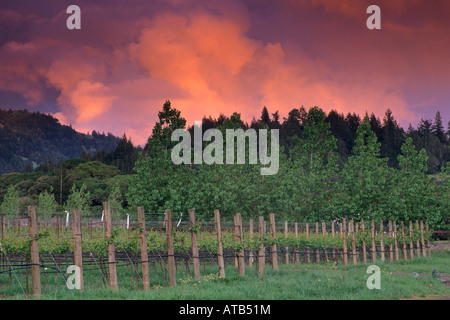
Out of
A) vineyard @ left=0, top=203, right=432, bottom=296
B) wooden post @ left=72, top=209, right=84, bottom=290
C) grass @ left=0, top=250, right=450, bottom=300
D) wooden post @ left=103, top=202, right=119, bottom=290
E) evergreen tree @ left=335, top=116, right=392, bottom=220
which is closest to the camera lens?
grass @ left=0, top=250, right=450, bottom=300

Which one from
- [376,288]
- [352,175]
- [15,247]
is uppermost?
[352,175]

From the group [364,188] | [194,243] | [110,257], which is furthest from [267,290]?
[364,188]

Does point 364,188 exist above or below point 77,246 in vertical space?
above

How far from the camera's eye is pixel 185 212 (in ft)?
120

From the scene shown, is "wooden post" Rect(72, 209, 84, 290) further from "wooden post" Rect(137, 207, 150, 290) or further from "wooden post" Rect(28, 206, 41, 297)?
"wooden post" Rect(137, 207, 150, 290)

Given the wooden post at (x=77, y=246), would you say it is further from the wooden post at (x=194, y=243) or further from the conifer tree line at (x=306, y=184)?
the conifer tree line at (x=306, y=184)

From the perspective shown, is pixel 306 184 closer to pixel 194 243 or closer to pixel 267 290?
pixel 194 243

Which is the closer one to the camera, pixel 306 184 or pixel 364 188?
pixel 364 188

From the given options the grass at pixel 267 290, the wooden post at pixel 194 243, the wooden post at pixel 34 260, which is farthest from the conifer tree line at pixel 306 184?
the wooden post at pixel 34 260

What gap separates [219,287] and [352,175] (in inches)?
876

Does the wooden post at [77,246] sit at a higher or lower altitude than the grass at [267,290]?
higher

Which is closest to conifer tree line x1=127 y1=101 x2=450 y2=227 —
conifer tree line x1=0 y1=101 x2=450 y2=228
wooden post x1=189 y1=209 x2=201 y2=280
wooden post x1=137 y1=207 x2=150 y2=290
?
conifer tree line x1=0 y1=101 x2=450 y2=228

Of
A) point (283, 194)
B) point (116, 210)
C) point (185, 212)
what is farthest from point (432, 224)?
point (116, 210)
